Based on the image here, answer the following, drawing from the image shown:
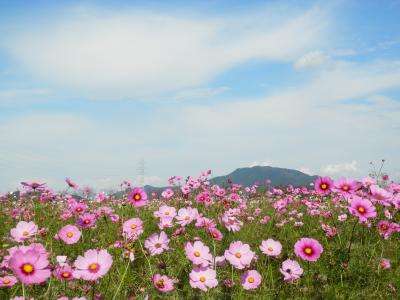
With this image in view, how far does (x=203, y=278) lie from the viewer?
2.44 m

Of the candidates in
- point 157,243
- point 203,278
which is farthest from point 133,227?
point 203,278

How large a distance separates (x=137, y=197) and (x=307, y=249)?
55.2 inches

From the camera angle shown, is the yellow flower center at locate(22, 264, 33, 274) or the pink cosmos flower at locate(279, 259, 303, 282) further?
the pink cosmos flower at locate(279, 259, 303, 282)

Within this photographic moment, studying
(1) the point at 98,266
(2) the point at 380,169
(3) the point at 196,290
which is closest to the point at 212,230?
(3) the point at 196,290

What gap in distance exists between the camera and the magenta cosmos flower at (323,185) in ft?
10.9

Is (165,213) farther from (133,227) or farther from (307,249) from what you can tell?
(307,249)

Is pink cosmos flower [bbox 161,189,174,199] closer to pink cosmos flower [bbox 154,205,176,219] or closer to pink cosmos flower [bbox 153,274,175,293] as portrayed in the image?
pink cosmos flower [bbox 154,205,176,219]

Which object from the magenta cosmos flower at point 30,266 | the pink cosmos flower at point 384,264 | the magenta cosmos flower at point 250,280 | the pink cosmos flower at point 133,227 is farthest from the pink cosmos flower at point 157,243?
the pink cosmos flower at point 384,264

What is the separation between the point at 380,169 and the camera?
248 inches

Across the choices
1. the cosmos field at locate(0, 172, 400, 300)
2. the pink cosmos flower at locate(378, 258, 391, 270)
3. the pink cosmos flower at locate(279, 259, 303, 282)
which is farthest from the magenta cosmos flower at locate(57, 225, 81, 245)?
the pink cosmos flower at locate(378, 258, 391, 270)

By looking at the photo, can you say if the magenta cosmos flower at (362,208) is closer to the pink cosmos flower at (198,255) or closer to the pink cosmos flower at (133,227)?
the pink cosmos flower at (198,255)

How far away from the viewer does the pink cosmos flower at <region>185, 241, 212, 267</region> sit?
248 centimetres

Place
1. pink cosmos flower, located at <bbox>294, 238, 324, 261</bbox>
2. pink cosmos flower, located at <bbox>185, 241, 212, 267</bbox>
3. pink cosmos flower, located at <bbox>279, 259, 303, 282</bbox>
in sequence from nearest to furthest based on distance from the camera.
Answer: pink cosmos flower, located at <bbox>185, 241, 212, 267</bbox> → pink cosmos flower, located at <bbox>294, 238, 324, 261</bbox> → pink cosmos flower, located at <bbox>279, 259, 303, 282</bbox>

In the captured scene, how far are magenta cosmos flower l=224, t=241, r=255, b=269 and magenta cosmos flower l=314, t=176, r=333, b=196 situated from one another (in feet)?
3.31
